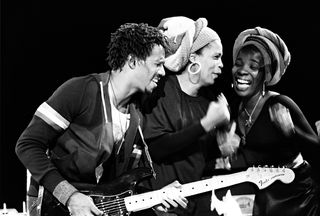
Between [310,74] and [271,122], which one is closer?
[271,122]

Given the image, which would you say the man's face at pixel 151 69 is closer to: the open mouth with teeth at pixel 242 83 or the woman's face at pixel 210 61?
the woman's face at pixel 210 61

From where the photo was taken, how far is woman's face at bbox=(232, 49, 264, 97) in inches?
121

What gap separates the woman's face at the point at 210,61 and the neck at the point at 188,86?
4 centimetres

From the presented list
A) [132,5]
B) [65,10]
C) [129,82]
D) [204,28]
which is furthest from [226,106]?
[65,10]

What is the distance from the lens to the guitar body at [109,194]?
2.57 meters

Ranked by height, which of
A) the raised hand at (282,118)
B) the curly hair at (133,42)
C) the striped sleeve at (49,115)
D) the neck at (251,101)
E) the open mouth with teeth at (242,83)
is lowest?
the raised hand at (282,118)

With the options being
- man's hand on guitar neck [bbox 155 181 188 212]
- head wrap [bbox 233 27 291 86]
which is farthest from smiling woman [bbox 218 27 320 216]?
man's hand on guitar neck [bbox 155 181 188 212]

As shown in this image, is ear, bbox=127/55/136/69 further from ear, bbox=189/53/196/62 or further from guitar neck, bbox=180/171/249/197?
guitar neck, bbox=180/171/249/197

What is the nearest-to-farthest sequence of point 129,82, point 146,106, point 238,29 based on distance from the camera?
1. point 129,82
2. point 146,106
3. point 238,29

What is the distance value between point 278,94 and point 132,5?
102cm

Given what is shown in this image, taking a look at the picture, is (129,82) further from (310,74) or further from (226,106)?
(310,74)

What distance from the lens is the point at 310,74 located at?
326 centimetres

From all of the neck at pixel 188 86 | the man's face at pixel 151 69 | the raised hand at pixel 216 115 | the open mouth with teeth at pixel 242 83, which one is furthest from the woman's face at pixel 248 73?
the man's face at pixel 151 69

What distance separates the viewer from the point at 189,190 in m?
2.87
